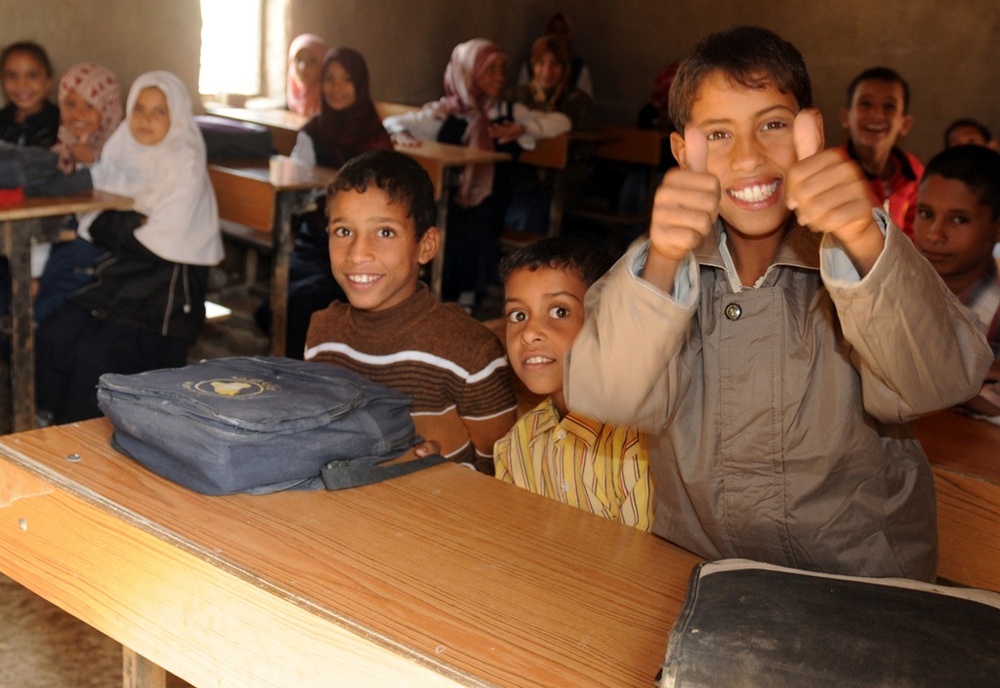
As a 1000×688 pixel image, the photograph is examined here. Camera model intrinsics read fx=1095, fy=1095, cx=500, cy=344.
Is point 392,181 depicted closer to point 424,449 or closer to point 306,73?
point 424,449

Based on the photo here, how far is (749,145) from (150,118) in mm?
2945

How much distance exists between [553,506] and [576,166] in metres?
4.72

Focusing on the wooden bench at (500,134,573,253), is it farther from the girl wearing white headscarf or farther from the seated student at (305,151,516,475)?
the seated student at (305,151,516,475)

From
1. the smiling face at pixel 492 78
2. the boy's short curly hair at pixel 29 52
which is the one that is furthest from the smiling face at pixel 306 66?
the boy's short curly hair at pixel 29 52

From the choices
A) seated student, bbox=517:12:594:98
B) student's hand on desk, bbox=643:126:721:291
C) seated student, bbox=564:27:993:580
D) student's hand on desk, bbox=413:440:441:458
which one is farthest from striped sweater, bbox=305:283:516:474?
seated student, bbox=517:12:594:98

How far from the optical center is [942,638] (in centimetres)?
97

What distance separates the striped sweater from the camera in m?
2.02

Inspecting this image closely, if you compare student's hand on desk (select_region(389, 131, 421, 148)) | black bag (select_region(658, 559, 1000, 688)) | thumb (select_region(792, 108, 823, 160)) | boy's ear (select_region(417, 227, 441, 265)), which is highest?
thumb (select_region(792, 108, 823, 160))

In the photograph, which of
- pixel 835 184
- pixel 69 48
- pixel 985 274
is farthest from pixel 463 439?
pixel 69 48

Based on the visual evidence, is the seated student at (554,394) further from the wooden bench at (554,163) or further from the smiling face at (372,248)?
the wooden bench at (554,163)

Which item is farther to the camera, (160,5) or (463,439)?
(160,5)

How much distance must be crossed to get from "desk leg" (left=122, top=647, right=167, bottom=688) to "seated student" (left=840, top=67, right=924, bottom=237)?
10.6ft

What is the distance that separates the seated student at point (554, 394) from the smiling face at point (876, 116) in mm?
2634

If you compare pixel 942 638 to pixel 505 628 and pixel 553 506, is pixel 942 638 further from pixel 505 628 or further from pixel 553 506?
pixel 553 506
